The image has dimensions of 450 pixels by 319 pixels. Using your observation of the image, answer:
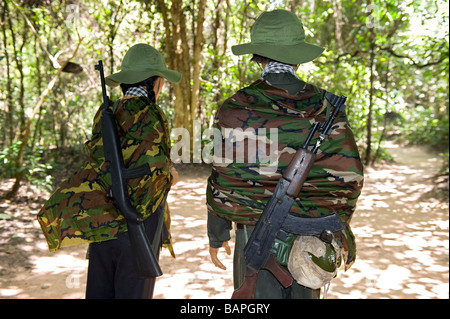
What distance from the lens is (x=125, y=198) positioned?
207cm

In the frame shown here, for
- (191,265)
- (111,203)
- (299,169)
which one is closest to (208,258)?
(191,265)

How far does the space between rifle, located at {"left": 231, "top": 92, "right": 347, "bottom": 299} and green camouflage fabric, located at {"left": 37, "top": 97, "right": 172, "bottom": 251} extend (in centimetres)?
67

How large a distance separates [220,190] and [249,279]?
431mm

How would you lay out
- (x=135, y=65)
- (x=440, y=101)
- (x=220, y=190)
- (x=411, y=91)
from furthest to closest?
(x=411, y=91), (x=440, y=101), (x=135, y=65), (x=220, y=190)

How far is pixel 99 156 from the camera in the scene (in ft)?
6.93

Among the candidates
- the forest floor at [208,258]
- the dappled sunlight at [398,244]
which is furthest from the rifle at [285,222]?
the forest floor at [208,258]

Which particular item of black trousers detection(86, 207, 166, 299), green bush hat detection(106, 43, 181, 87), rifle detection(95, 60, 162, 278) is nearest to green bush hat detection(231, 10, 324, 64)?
green bush hat detection(106, 43, 181, 87)

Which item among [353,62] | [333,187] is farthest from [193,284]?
[353,62]

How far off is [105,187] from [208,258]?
2.79m

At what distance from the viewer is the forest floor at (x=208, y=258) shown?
3.89 metres

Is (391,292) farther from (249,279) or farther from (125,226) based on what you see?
(125,226)

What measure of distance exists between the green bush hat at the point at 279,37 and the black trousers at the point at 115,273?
46.4 inches

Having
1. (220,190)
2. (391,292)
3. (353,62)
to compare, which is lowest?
(391,292)

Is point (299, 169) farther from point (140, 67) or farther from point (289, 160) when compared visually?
point (140, 67)
